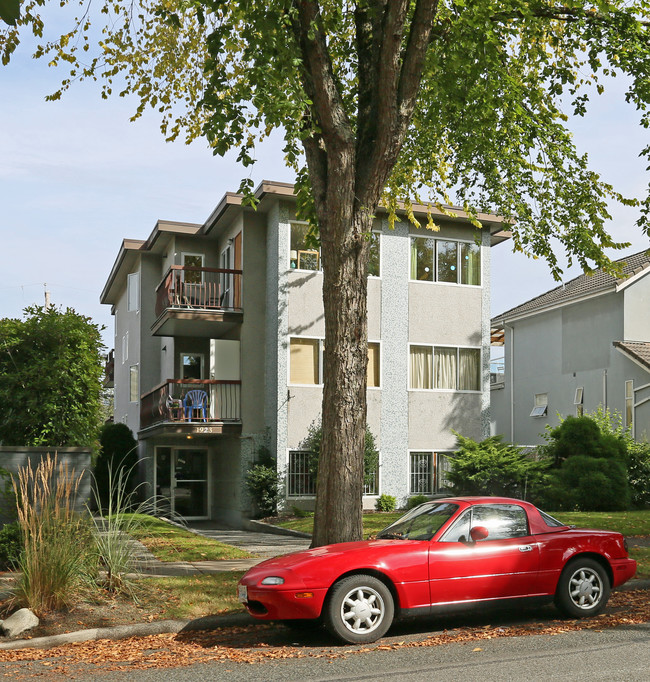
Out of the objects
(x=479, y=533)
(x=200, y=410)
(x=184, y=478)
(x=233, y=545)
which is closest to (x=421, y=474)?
(x=200, y=410)

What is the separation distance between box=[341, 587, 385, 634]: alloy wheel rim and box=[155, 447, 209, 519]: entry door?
64.9 ft

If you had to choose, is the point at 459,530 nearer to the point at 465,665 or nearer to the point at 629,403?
the point at 465,665

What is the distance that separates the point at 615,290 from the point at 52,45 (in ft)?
65.2

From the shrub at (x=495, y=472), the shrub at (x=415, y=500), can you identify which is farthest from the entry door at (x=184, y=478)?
the shrub at (x=495, y=472)

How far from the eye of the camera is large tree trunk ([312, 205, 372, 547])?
1002 cm

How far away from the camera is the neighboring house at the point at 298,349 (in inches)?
923

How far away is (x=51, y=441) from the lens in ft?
50.5

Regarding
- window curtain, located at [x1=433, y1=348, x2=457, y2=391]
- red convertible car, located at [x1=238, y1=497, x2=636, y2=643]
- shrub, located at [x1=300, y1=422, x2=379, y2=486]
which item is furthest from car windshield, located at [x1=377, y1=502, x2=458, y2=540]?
window curtain, located at [x1=433, y1=348, x2=457, y2=391]

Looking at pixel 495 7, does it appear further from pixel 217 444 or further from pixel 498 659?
pixel 217 444

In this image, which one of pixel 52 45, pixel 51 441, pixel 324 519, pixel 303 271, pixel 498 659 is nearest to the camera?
pixel 498 659

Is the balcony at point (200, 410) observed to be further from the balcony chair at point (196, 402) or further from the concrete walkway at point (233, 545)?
the concrete walkway at point (233, 545)

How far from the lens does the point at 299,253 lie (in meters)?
23.8

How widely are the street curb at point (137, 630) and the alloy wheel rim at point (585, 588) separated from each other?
3.30 metres

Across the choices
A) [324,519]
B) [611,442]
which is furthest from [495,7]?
[611,442]
